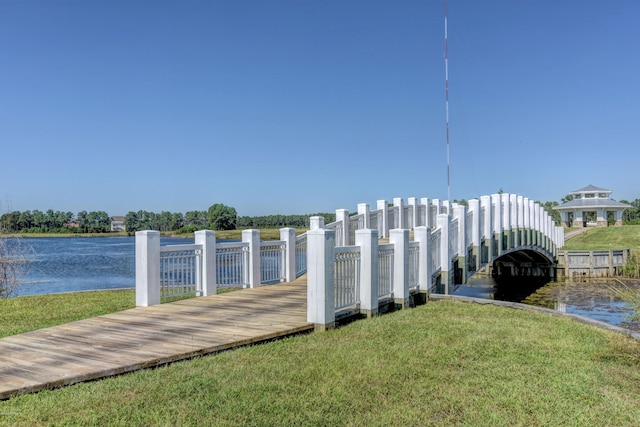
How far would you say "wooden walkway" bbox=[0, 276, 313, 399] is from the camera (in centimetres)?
537

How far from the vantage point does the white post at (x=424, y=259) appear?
11148 mm

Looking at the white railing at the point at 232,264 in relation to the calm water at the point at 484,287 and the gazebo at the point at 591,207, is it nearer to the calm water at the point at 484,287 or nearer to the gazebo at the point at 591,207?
the calm water at the point at 484,287

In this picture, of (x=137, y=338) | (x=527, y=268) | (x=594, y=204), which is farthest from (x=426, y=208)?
(x=594, y=204)

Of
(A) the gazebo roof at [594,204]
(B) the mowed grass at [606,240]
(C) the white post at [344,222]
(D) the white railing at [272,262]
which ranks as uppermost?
(A) the gazebo roof at [594,204]

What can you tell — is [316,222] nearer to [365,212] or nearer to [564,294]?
[365,212]

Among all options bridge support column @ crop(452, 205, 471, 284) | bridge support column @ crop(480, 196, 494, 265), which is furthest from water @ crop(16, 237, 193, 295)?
bridge support column @ crop(480, 196, 494, 265)

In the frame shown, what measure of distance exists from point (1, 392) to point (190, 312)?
165 inches

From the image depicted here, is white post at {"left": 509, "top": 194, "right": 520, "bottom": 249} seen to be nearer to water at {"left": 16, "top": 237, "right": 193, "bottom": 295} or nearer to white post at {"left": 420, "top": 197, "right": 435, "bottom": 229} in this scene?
white post at {"left": 420, "top": 197, "right": 435, "bottom": 229}

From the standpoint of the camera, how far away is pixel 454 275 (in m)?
16.8

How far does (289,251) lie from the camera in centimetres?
1334

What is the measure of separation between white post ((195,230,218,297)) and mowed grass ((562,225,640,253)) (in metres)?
39.6

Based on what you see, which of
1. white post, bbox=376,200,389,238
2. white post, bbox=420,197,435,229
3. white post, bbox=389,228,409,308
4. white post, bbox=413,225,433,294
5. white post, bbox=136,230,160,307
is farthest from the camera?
white post, bbox=420,197,435,229

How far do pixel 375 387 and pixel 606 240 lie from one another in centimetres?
5201

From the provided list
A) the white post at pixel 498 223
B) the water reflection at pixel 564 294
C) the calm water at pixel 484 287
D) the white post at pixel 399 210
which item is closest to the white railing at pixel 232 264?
the white post at pixel 399 210
